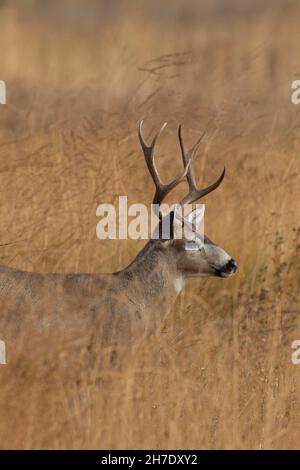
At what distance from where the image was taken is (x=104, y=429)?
15.6 feet

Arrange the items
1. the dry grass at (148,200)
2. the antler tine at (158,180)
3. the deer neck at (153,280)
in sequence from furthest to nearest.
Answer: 1. the antler tine at (158,180)
2. the deer neck at (153,280)
3. the dry grass at (148,200)

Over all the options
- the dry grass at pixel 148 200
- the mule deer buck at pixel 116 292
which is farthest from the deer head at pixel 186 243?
the dry grass at pixel 148 200

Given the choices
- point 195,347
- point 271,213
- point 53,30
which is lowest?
point 195,347

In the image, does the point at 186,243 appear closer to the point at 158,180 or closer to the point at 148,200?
the point at 158,180

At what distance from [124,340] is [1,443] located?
1.86m

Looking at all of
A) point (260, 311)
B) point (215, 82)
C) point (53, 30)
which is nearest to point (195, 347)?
point (260, 311)

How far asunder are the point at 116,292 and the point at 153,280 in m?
0.27

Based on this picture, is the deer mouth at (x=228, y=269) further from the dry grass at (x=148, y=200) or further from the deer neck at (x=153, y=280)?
the deer neck at (x=153, y=280)

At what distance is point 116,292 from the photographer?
7008mm

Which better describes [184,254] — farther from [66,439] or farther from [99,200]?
[66,439]

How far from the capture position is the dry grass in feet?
16.0

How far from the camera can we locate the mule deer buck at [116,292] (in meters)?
6.29

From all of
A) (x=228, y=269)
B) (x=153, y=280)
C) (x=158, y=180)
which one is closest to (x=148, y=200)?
(x=158, y=180)

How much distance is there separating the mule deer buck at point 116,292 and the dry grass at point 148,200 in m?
0.16
